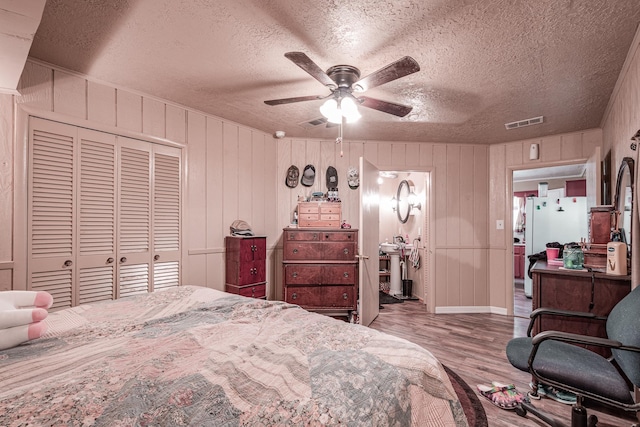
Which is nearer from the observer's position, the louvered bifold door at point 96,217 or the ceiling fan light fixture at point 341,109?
the ceiling fan light fixture at point 341,109

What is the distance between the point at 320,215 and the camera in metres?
3.89

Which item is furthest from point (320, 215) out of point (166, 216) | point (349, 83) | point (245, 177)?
point (349, 83)

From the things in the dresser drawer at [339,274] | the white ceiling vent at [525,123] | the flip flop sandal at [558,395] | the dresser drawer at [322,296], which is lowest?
the flip flop sandal at [558,395]

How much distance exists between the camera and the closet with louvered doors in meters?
2.27

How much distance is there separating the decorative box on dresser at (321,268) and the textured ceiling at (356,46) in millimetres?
1539

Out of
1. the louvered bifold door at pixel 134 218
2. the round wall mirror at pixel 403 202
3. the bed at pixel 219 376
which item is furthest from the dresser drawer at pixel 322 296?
the round wall mirror at pixel 403 202

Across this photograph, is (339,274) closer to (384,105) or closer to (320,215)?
(320,215)

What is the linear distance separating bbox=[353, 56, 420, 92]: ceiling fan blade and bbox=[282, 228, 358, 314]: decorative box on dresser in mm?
2044

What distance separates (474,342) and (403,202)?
2.97 meters

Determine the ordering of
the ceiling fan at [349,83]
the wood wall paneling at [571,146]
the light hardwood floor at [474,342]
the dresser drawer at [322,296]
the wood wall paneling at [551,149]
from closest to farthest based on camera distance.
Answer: the ceiling fan at [349,83] < the light hardwood floor at [474,342] < the dresser drawer at [322,296] < the wood wall paneling at [571,146] < the wood wall paneling at [551,149]

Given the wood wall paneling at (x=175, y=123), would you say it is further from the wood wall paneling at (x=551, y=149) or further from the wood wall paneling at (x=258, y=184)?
the wood wall paneling at (x=551, y=149)

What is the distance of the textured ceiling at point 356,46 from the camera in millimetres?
1732

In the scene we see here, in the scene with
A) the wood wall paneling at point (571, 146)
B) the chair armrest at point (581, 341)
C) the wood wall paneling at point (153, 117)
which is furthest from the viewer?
the wood wall paneling at point (571, 146)

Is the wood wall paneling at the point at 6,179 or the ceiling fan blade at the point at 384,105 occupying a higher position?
the ceiling fan blade at the point at 384,105
